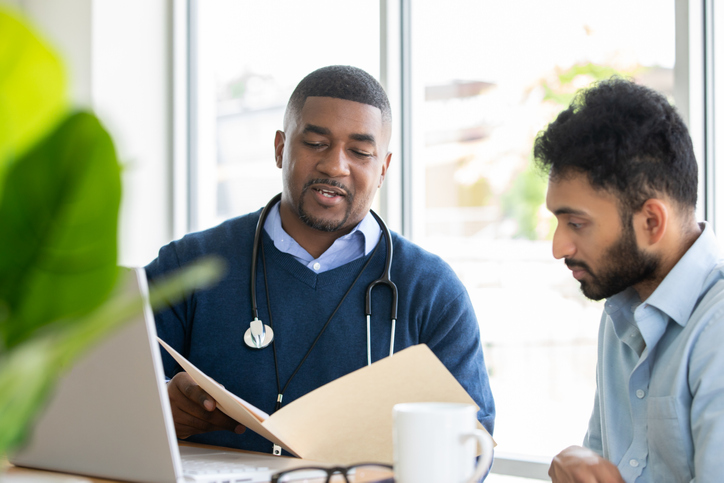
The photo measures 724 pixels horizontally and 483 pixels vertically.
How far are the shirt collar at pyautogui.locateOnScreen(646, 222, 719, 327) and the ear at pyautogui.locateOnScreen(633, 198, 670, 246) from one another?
54mm

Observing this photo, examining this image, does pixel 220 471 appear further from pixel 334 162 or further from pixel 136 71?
pixel 136 71

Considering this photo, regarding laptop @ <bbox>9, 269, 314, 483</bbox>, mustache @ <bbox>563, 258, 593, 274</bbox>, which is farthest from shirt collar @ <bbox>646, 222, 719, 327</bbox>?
laptop @ <bbox>9, 269, 314, 483</bbox>

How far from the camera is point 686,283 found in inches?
41.0

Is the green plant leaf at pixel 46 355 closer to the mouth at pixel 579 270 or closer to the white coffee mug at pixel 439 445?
the white coffee mug at pixel 439 445

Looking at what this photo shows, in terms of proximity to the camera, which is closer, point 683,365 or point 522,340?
point 683,365

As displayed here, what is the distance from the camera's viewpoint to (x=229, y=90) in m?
2.87

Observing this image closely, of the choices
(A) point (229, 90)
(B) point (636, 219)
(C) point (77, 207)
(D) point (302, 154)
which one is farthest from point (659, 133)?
(A) point (229, 90)

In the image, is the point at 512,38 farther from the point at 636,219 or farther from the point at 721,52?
the point at 636,219

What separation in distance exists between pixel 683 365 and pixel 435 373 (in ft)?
1.35

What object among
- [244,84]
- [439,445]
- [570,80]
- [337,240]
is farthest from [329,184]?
[244,84]

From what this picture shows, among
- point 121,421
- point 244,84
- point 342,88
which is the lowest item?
point 121,421

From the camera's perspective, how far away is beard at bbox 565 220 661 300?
1.10m

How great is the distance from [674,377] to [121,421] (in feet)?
2.66

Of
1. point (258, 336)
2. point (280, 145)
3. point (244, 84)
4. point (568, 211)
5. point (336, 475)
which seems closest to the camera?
point (336, 475)
